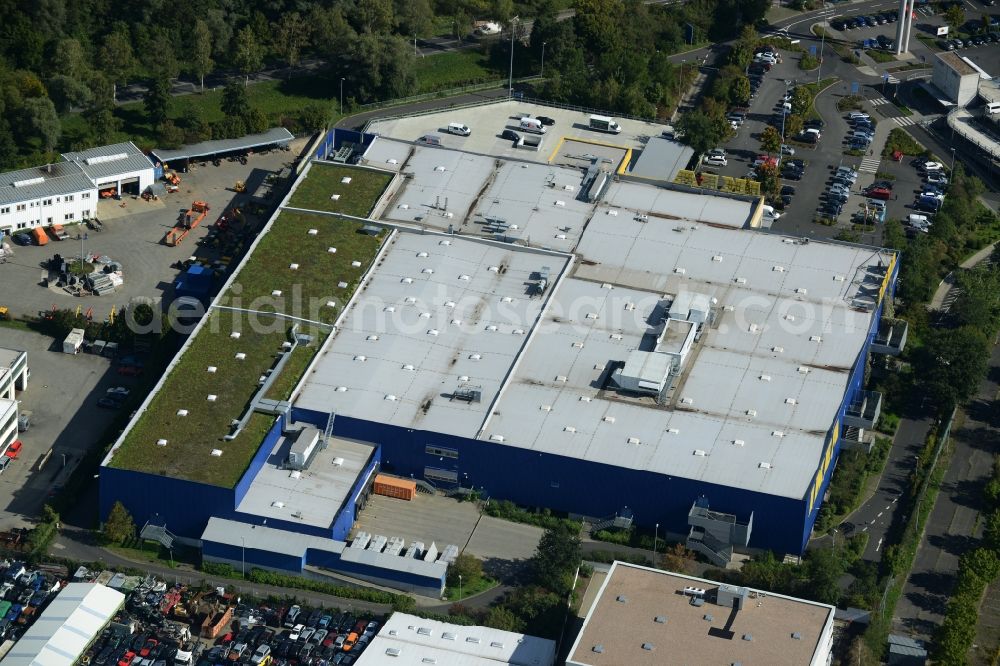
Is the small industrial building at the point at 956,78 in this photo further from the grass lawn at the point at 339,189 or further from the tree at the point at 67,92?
the tree at the point at 67,92

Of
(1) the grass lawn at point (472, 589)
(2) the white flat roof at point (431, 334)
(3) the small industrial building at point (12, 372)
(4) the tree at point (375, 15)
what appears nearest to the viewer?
(1) the grass lawn at point (472, 589)

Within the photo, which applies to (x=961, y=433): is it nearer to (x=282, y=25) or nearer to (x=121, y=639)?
(x=121, y=639)

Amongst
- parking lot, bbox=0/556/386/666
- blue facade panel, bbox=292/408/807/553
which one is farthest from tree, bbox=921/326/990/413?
parking lot, bbox=0/556/386/666

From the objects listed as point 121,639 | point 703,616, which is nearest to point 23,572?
point 121,639

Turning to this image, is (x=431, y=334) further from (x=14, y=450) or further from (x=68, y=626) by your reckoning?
(x=68, y=626)

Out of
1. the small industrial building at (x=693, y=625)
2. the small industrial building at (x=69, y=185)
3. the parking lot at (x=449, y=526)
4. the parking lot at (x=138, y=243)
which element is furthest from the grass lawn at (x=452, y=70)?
the small industrial building at (x=693, y=625)

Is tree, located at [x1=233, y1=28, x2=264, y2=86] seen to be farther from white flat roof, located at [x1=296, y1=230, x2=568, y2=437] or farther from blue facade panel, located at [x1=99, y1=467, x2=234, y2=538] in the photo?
blue facade panel, located at [x1=99, y1=467, x2=234, y2=538]
